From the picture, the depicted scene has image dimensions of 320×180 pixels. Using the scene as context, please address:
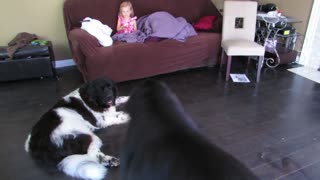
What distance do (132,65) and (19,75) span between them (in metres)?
1.21

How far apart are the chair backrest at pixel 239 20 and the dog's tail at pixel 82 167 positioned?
2.28 m

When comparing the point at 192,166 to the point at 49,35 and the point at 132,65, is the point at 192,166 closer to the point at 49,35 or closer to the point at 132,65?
the point at 132,65

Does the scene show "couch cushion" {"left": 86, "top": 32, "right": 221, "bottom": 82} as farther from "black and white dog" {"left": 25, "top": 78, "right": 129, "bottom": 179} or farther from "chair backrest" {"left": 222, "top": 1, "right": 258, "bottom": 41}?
"black and white dog" {"left": 25, "top": 78, "right": 129, "bottom": 179}

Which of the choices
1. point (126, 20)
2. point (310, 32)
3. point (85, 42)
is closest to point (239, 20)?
point (310, 32)

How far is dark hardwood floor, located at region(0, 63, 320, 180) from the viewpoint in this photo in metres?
1.69

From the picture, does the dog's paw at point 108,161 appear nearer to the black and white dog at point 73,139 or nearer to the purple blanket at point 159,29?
the black and white dog at point 73,139

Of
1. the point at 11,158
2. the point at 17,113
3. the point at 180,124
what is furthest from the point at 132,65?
the point at 180,124

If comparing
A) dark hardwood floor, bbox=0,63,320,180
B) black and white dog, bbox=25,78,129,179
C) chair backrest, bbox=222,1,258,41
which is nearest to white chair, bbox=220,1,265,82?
chair backrest, bbox=222,1,258,41

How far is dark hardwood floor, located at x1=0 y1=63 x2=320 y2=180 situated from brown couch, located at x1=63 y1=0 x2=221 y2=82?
0.16 meters

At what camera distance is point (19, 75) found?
278 centimetres

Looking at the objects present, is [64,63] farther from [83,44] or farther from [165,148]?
[165,148]

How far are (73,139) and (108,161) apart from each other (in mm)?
261

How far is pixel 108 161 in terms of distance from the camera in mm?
1654

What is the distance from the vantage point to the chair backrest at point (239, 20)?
315 cm
